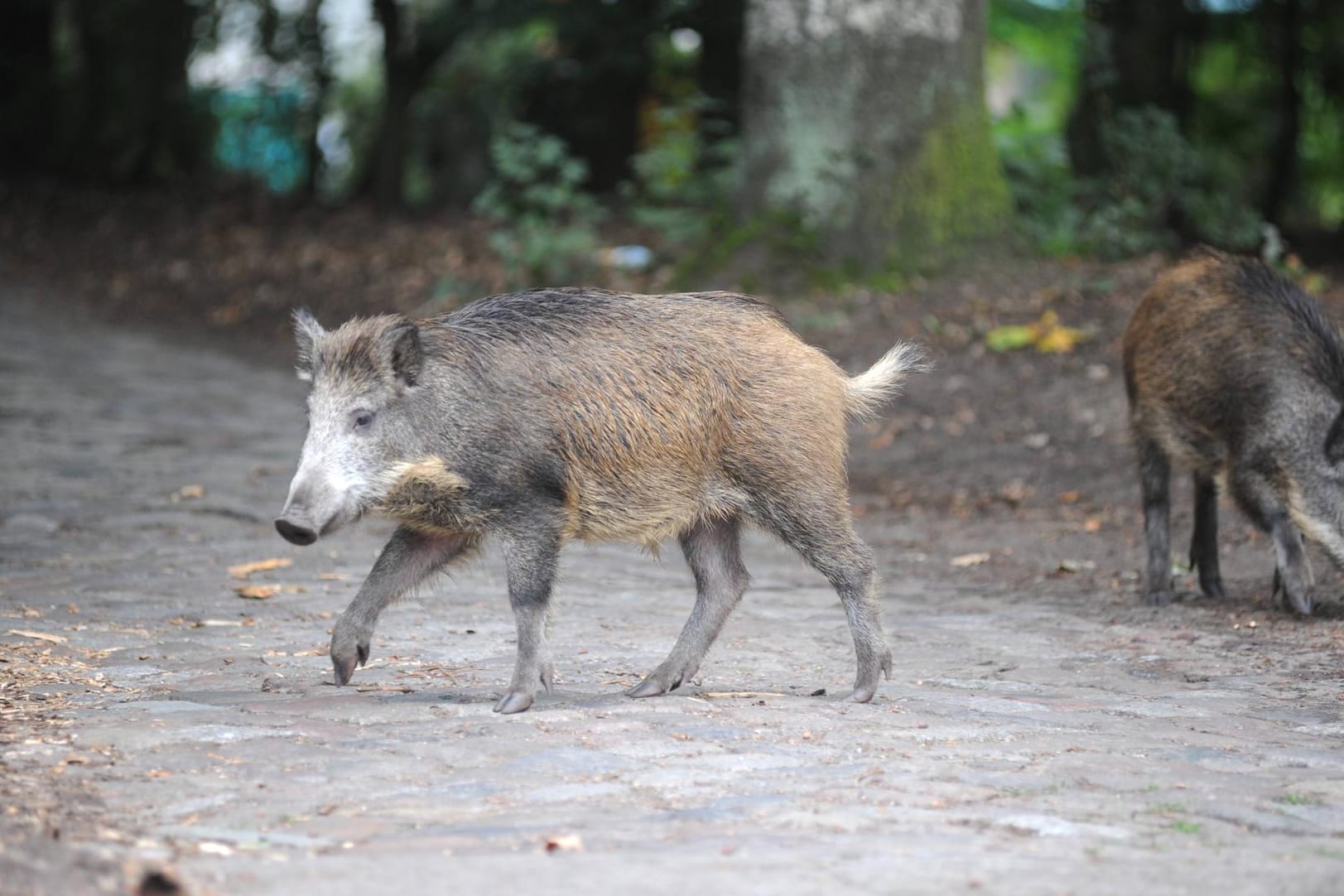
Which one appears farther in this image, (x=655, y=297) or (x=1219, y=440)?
(x=1219, y=440)

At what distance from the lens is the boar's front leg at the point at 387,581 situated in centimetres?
567

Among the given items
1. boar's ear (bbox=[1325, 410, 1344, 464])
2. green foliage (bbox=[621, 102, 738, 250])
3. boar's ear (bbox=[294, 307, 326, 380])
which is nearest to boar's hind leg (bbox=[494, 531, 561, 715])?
boar's ear (bbox=[294, 307, 326, 380])

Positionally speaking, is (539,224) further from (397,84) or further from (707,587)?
(707,587)

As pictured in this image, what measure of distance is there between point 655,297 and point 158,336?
10.8m

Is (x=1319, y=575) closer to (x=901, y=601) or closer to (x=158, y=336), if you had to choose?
(x=901, y=601)

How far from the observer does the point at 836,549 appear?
19.6 feet

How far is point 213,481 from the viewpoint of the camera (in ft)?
32.6

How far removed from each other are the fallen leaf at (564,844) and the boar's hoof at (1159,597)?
4785 mm

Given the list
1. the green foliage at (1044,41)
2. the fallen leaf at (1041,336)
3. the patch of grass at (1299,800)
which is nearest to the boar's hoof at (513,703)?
the patch of grass at (1299,800)

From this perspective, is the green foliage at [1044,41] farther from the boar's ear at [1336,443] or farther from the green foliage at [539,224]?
the boar's ear at [1336,443]

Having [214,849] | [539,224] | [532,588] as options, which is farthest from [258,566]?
[539,224]

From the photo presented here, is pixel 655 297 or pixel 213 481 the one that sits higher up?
pixel 655 297

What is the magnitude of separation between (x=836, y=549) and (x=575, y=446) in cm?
98

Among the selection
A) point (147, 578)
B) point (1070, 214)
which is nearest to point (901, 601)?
point (147, 578)
